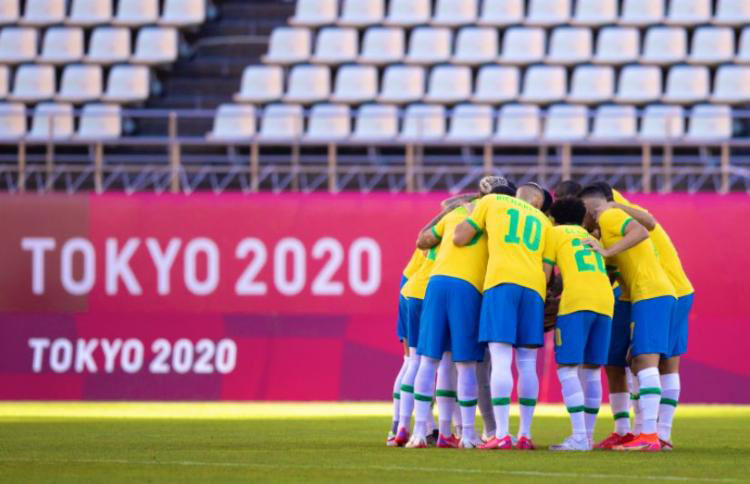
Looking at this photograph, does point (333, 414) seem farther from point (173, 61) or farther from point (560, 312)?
point (173, 61)

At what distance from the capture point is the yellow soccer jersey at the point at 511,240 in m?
10.1

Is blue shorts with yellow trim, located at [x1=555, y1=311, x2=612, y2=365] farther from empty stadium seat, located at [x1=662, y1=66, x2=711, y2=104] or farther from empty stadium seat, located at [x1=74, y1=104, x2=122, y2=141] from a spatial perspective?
empty stadium seat, located at [x1=662, y1=66, x2=711, y2=104]

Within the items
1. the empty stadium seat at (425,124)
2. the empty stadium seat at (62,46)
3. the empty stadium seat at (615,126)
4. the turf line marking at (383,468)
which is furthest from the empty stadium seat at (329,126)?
the turf line marking at (383,468)

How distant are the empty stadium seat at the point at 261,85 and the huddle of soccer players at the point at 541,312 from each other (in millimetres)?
10434

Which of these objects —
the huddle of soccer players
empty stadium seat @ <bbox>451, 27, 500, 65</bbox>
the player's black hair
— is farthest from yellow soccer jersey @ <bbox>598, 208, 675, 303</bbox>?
empty stadium seat @ <bbox>451, 27, 500, 65</bbox>

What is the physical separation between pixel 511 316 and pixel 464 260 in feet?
1.74

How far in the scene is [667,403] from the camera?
10812 mm

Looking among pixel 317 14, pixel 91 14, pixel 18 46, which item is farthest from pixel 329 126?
pixel 18 46

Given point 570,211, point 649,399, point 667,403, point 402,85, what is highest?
point 402,85

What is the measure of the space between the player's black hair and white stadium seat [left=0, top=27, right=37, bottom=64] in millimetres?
13241

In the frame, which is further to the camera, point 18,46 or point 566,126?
point 18,46

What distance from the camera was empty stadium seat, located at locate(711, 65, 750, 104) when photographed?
20.8m

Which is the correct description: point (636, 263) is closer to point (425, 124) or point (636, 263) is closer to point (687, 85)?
point (425, 124)

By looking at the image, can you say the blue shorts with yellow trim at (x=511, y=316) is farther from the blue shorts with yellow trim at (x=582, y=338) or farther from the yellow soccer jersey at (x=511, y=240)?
the blue shorts with yellow trim at (x=582, y=338)
